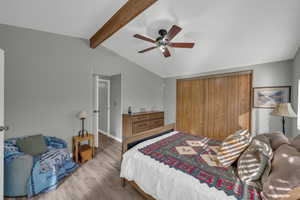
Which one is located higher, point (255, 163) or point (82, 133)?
point (255, 163)

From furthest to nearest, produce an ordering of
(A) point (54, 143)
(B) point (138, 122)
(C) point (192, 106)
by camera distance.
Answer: (C) point (192, 106)
(B) point (138, 122)
(A) point (54, 143)

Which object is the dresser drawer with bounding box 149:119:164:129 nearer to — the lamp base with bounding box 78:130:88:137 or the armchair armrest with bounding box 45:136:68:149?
the lamp base with bounding box 78:130:88:137

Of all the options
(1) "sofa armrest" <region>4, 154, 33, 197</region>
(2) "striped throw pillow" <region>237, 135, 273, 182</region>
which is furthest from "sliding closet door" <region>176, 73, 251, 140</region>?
(1) "sofa armrest" <region>4, 154, 33, 197</region>

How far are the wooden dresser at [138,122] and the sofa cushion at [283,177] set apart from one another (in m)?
2.73

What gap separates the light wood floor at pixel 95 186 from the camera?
5.96 ft

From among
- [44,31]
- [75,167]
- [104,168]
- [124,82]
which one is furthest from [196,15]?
[75,167]

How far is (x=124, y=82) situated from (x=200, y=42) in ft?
7.53

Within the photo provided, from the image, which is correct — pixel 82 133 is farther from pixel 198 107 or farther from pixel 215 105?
pixel 215 105

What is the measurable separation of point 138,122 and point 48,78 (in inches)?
94.1

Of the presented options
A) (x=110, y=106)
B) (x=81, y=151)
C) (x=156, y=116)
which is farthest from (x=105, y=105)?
(x=81, y=151)

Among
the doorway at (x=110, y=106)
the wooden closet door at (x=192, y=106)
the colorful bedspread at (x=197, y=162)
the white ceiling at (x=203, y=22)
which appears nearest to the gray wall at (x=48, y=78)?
the white ceiling at (x=203, y=22)

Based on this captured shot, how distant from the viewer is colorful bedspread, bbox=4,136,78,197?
1.80 meters

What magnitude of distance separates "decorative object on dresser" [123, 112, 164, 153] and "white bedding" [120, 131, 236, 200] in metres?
1.70

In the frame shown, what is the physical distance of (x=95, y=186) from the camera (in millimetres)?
2010
